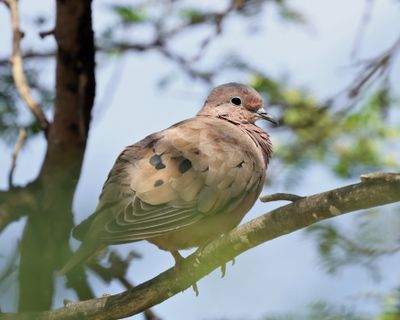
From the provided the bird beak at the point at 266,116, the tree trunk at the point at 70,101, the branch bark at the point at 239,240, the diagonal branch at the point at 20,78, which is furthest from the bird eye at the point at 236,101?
the branch bark at the point at 239,240

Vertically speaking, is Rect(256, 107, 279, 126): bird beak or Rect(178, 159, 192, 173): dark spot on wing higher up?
Rect(256, 107, 279, 126): bird beak

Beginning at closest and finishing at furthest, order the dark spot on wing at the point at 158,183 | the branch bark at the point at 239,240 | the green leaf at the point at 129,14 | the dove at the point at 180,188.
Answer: the branch bark at the point at 239,240 < the dove at the point at 180,188 < the dark spot on wing at the point at 158,183 < the green leaf at the point at 129,14

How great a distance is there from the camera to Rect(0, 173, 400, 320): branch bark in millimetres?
2193

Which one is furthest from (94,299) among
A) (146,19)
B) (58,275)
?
(146,19)

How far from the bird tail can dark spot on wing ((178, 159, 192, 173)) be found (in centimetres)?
63

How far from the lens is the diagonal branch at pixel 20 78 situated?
3953 millimetres

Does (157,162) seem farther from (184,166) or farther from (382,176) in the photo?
(382,176)

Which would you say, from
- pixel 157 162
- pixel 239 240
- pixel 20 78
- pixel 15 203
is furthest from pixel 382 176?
pixel 20 78

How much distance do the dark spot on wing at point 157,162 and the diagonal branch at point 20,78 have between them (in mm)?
874

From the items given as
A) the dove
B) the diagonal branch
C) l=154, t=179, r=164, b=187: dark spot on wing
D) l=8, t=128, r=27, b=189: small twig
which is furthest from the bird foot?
the diagonal branch

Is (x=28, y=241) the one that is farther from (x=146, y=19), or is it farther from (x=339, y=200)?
(x=146, y=19)

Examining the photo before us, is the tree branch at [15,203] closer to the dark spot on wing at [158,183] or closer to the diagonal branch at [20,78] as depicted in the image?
the diagonal branch at [20,78]

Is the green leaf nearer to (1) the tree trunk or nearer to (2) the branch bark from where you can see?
(1) the tree trunk

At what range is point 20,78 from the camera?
396cm
